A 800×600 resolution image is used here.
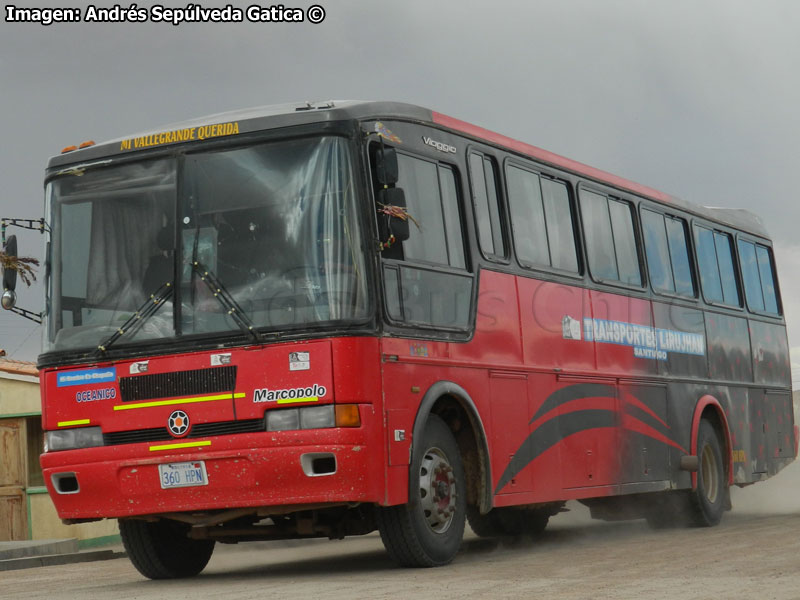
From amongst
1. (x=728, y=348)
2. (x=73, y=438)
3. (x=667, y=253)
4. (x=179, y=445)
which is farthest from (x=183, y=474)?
(x=728, y=348)

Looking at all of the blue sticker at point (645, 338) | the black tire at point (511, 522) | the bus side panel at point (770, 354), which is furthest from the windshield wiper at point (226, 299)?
the bus side panel at point (770, 354)

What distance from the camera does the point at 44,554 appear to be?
19.8 m

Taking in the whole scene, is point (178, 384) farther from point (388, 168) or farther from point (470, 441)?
point (470, 441)

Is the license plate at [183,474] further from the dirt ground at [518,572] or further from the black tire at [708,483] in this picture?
the black tire at [708,483]

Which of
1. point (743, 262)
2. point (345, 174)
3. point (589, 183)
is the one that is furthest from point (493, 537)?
point (345, 174)

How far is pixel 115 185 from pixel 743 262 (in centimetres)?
1070

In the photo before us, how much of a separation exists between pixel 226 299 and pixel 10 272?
2.02 metres

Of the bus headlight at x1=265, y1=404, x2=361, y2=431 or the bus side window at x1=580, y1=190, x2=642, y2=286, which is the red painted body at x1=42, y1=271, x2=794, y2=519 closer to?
the bus headlight at x1=265, y1=404, x2=361, y2=431

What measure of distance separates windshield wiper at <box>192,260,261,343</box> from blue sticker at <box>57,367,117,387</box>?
100cm

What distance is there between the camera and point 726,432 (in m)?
17.7

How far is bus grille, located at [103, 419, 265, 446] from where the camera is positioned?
10367 millimetres

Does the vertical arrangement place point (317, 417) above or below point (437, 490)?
above

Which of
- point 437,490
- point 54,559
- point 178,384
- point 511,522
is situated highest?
point 178,384

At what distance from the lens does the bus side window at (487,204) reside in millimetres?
12258
